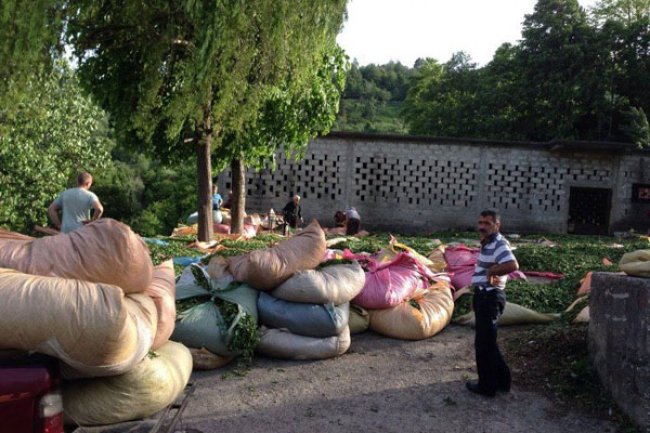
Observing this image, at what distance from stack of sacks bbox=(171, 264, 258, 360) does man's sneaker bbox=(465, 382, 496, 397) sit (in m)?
1.93

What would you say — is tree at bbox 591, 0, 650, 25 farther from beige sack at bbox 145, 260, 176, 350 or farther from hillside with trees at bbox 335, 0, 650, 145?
beige sack at bbox 145, 260, 176, 350

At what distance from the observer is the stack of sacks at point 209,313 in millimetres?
4855

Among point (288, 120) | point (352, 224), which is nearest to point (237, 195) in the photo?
point (288, 120)

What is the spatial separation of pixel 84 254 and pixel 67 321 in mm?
660

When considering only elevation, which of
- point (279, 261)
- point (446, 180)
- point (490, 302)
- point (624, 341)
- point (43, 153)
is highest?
point (43, 153)

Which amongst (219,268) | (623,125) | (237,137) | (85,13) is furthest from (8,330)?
(623,125)

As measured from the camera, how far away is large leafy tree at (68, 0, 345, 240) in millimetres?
8258

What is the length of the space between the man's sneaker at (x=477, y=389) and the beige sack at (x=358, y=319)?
150 centimetres

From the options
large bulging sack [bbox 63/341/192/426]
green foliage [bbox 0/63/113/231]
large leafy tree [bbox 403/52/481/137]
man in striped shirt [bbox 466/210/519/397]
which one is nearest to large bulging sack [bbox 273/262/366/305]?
man in striped shirt [bbox 466/210/519/397]

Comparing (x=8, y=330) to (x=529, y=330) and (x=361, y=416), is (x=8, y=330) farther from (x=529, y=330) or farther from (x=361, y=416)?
(x=529, y=330)

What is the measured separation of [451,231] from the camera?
1786 centimetres

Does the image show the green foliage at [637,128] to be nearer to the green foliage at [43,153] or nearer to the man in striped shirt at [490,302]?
the green foliage at [43,153]

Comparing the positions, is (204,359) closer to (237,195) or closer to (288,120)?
(288,120)

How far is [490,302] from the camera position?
453cm
